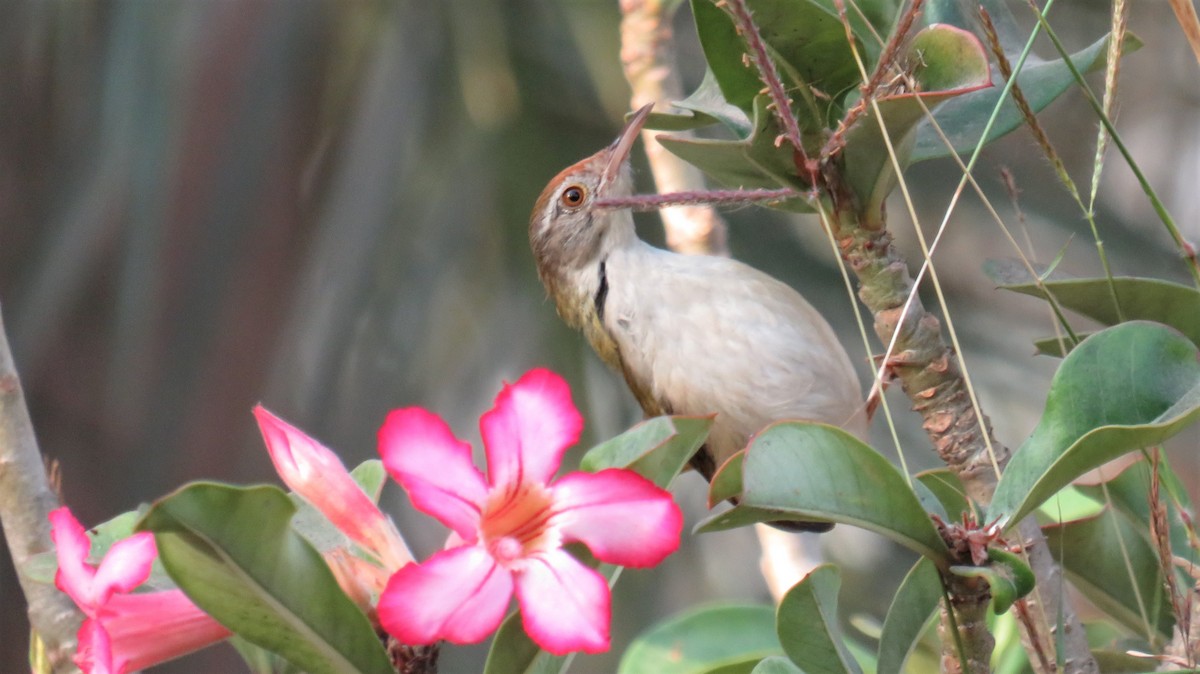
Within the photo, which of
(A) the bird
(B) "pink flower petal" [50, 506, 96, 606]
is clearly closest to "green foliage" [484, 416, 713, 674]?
(B) "pink flower petal" [50, 506, 96, 606]

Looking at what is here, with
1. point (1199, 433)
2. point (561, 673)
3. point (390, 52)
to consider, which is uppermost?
point (390, 52)

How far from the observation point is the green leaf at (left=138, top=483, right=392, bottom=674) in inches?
21.3

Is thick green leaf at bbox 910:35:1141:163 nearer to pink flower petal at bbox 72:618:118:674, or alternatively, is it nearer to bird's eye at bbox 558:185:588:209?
pink flower petal at bbox 72:618:118:674

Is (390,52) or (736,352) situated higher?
(390,52)

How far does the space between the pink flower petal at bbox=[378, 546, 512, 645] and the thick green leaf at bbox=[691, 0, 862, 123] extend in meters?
0.45

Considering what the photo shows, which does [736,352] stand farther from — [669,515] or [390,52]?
[390,52]

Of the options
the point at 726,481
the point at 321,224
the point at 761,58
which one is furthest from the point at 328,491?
the point at 321,224

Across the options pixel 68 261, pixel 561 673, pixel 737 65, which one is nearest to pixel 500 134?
pixel 68 261

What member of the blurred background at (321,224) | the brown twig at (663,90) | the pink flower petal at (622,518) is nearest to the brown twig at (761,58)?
the pink flower petal at (622,518)

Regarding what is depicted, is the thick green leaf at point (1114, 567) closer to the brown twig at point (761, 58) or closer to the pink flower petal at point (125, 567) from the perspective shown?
the brown twig at point (761, 58)

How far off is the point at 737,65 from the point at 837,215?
0.15 m

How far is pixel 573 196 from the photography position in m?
1.71

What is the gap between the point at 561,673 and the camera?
2.38 feet

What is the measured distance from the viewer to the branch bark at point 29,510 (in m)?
0.92
